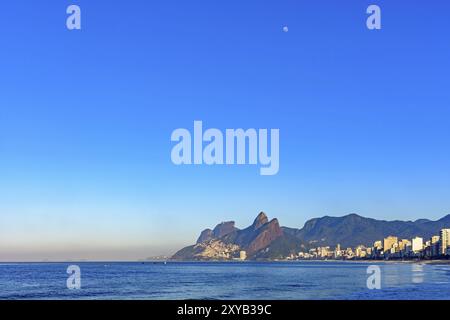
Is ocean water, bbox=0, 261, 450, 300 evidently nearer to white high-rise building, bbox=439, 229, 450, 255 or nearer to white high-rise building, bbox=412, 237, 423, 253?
white high-rise building, bbox=439, 229, 450, 255

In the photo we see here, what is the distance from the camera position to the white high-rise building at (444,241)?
420 ft

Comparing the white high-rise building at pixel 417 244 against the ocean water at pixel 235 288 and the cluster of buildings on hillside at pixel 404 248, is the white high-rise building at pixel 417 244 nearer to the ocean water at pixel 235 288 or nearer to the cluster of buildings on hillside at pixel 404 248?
the cluster of buildings on hillside at pixel 404 248

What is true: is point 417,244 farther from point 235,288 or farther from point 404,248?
point 235,288

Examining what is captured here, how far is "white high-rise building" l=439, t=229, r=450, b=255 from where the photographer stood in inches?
5037

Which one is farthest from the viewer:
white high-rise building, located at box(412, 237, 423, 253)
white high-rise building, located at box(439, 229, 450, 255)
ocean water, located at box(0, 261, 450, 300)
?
white high-rise building, located at box(412, 237, 423, 253)

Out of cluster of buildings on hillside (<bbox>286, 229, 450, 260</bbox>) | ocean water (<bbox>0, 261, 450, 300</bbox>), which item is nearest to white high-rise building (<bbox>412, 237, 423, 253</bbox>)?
cluster of buildings on hillside (<bbox>286, 229, 450, 260</bbox>)

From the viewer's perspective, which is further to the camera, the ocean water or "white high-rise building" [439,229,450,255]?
"white high-rise building" [439,229,450,255]

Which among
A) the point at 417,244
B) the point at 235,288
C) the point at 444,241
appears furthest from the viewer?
the point at 417,244

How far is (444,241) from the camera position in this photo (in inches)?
5192

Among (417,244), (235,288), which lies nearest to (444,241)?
(417,244)

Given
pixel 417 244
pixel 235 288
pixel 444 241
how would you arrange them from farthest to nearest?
pixel 417 244
pixel 444 241
pixel 235 288
